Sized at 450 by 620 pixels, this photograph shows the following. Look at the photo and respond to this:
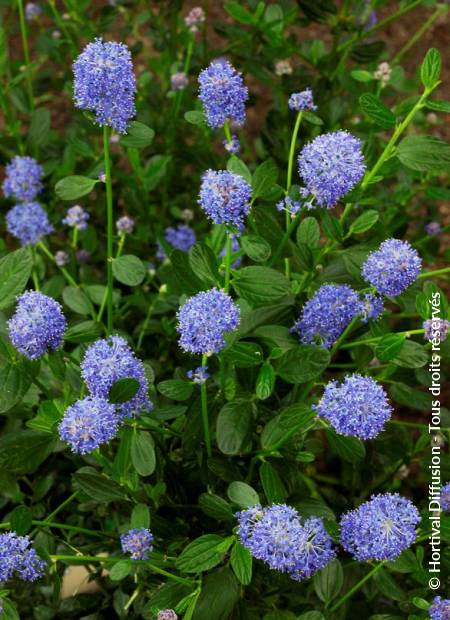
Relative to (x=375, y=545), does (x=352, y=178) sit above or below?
above

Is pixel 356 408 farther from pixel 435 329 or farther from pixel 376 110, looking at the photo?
pixel 376 110

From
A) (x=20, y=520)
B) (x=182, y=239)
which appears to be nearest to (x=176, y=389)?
(x=20, y=520)

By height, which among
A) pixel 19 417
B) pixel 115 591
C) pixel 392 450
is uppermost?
pixel 19 417

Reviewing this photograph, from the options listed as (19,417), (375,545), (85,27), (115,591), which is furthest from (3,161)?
(375,545)

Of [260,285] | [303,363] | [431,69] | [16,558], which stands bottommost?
[16,558]

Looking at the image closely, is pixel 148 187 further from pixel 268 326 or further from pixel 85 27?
pixel 268 326

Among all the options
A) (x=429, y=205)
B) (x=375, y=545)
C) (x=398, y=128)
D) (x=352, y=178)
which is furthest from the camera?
(x=429, y=205)

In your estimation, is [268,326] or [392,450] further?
[392,450]
